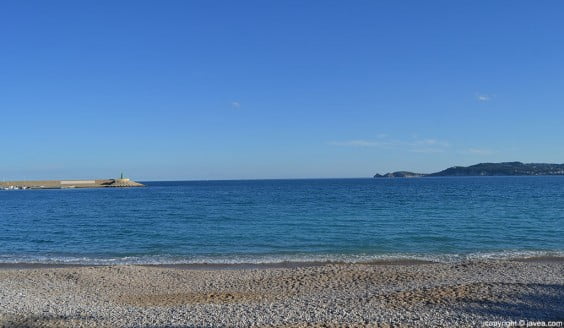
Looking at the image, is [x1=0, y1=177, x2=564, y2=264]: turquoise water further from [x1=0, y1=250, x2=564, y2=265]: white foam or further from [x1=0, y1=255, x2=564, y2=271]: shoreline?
[x1=0, y1=255, x2=564, y2=271]: shoreline

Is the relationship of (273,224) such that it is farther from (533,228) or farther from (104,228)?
(533,228)

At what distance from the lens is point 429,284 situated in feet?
44.9

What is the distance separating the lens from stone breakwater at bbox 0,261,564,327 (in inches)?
387

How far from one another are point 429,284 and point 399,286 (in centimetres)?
89

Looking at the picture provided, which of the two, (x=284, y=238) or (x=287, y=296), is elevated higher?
(x=287, y=296)

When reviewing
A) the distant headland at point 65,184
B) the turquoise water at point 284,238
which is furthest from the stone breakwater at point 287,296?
the distant headland at point 65,184

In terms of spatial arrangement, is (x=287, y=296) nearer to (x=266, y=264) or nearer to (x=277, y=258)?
(x=266, y=264)

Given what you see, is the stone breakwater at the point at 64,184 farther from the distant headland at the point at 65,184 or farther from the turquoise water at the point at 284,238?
the turquoise water at the point at 284,238

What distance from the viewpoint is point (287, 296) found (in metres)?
12.6

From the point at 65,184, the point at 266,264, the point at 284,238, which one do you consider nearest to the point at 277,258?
the point at 266,264

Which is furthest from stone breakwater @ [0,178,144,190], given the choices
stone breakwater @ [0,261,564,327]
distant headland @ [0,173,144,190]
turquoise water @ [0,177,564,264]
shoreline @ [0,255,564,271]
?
stone breakwater @ [0,261,564,327]

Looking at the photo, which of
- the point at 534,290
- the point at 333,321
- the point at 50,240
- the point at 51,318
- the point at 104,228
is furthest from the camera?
the point at 104,228

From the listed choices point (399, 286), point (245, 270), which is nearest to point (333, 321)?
point (399, 286)

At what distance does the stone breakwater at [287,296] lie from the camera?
32.2 ft
